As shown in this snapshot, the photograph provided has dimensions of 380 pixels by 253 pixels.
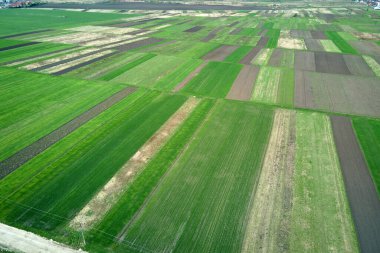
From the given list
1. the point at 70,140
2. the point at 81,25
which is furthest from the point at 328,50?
the point at 81,25

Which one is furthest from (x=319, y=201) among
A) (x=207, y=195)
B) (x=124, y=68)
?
(x=124, y=68)

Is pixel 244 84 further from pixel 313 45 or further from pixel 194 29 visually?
pixel 194 29

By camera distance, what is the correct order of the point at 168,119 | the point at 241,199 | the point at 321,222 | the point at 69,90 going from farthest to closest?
the point at 69,90, the point at 168,119, the point at 241,199, the point at 321,222

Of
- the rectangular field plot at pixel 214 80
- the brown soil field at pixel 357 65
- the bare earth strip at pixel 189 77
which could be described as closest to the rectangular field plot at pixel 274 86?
the rectangular field plot at pixel 214 80

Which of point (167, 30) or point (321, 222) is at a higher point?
point (167, 30)

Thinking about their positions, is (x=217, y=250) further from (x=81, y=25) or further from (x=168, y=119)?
(x=81, y=25)
